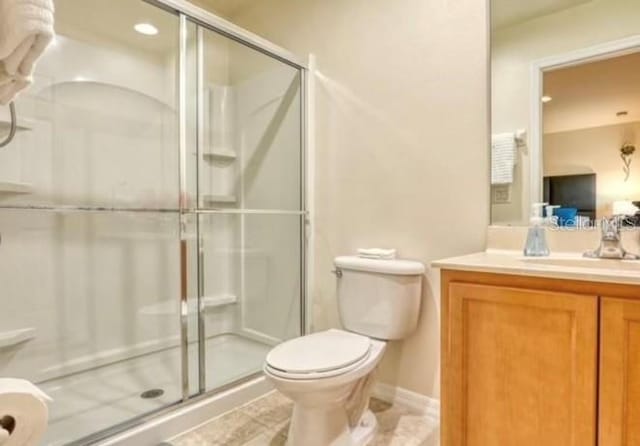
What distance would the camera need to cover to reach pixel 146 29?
2230 millimetres

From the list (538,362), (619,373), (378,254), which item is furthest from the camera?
(378,254)

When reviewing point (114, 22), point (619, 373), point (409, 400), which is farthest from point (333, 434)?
point (114, 22)

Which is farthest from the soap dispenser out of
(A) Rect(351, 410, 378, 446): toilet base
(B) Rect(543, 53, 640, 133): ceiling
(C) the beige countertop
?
(A) Rect(351, 410, 378, 446): toilet base

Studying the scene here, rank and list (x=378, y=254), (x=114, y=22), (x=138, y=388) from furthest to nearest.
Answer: (x=114, y=22)
(x=138, y=388)
(x=378, y=254)

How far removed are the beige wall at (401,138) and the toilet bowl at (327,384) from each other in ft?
1.37

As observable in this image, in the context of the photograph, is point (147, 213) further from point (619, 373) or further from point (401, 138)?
point (619, 373)

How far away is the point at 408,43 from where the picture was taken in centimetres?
193

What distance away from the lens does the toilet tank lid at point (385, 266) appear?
1.74 meters

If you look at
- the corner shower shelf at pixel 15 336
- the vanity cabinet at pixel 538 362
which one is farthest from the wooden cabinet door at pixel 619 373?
the corner shower shelf at pixel 15 336

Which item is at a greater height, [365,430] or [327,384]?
[327,384]

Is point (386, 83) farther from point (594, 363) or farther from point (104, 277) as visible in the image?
point (104, 277)

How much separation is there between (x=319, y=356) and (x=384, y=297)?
44cm

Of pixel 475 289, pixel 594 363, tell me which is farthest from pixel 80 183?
pixel 594 363

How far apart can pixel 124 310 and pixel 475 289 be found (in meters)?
2.02
